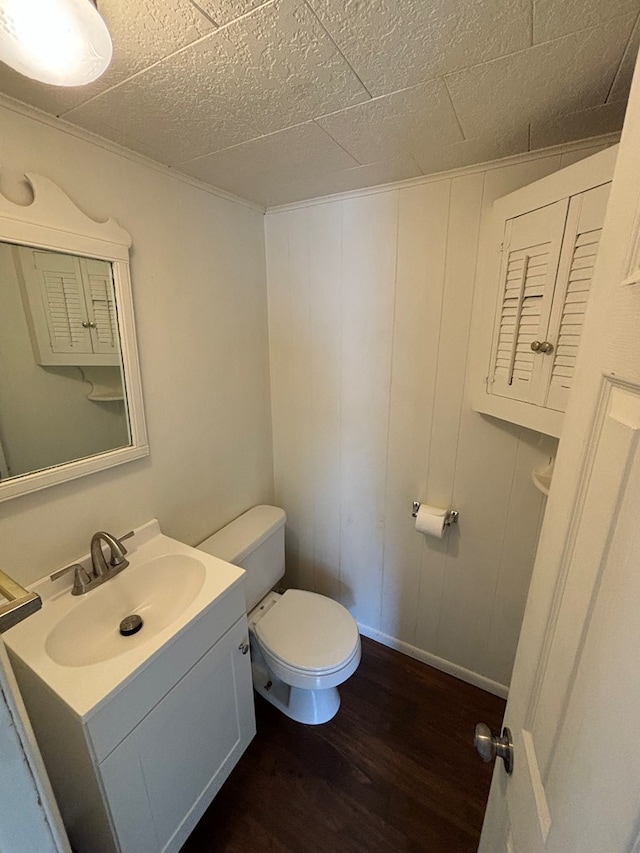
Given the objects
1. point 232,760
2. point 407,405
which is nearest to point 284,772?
point 232,760

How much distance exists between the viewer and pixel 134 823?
0.94 meters

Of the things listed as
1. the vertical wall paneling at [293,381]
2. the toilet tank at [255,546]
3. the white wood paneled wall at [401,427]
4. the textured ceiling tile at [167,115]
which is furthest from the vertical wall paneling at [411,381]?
the textured ceiling tile at [167,115]

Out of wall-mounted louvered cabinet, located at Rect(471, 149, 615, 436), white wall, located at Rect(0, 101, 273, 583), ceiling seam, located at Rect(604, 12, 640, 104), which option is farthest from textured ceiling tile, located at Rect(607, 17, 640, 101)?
white wall, located at Rect(0, 101, 273, 583)

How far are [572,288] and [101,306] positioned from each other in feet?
4.66

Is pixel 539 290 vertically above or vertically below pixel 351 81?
below

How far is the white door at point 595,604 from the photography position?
14.3 inches

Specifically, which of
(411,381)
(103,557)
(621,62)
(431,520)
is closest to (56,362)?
(103,557)

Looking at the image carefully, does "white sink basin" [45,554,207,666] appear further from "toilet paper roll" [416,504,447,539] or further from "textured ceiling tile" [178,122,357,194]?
"textured ceiling tile" [178,122,357,194]

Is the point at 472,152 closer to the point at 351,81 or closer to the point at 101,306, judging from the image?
the point at 351,81

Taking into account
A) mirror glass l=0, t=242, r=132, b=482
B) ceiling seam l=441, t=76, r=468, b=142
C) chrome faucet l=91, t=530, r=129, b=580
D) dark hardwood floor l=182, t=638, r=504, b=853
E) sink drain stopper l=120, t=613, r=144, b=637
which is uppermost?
ceiling seam l=441, t=76, r=468, b=142

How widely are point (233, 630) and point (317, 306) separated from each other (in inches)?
54.3

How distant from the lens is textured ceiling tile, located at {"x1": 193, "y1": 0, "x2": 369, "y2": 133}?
68 centimetres

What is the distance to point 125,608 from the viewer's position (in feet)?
3.93

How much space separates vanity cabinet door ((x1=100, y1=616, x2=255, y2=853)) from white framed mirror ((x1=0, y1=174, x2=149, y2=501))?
0.73 metres
